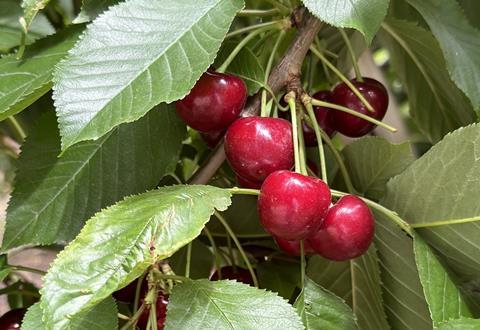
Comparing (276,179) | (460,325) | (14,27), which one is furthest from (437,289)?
(14,27)

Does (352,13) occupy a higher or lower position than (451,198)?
higher

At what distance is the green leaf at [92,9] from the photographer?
0.69 metres

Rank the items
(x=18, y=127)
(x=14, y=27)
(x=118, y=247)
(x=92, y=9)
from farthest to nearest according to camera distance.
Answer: (x=18, y=127) < (x=14, y=27) < (x=92, y=9) < (x=118, y=247)

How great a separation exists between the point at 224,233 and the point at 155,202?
11.8 inches

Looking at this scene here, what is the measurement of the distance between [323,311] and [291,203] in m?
0.14

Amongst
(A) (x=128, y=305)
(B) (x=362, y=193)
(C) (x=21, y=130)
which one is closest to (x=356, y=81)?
(B) (x=362, y=193)

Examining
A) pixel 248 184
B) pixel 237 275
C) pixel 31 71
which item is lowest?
pixel 237 275

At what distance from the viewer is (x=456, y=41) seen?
74 cm

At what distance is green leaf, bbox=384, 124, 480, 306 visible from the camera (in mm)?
604

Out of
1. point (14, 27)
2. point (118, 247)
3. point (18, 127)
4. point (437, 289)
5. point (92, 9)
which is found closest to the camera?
point (118, 247)

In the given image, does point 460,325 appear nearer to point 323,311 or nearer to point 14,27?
point 323,311

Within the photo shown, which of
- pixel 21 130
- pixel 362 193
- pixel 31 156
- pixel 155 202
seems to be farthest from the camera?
pixel 21 130

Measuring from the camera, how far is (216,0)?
23.8 inches

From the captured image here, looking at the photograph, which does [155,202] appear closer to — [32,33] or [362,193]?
[362,193]
